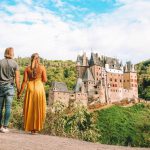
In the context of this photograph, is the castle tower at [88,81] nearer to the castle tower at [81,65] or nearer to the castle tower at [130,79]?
the castle tower at [81,65]

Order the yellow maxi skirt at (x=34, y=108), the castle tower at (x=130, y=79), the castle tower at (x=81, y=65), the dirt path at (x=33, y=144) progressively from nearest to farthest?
the dirt path at (x=33, y=144) → the yellow maxi skirt at (x=34, y=108) → the castle tower at (x=81, y=65) → the castle tower at (x=130, y=79)

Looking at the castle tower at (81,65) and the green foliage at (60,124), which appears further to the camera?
the castle tower at (81,65)

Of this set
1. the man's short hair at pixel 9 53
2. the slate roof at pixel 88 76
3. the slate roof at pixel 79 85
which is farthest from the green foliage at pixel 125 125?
the man's short hair at pixel 9 53

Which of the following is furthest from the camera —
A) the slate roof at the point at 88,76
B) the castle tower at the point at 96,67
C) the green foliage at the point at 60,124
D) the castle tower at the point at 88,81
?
the castle tower at the point at 96,67

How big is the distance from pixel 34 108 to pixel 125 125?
150 ft

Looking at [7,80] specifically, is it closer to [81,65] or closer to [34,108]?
[34,108]

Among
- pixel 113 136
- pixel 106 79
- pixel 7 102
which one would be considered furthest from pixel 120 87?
pixel 7 102

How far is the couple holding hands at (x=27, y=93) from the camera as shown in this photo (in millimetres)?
11312

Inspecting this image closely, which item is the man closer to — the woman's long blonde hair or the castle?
the woman's long blonde hair

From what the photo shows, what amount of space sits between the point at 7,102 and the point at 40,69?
143 cm

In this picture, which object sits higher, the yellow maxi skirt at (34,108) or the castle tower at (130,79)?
the castle tower at (130,79)

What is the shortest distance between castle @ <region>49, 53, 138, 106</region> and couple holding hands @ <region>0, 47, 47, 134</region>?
195 ft

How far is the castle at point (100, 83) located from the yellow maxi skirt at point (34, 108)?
195ft

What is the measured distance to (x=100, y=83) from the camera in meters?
78.5
